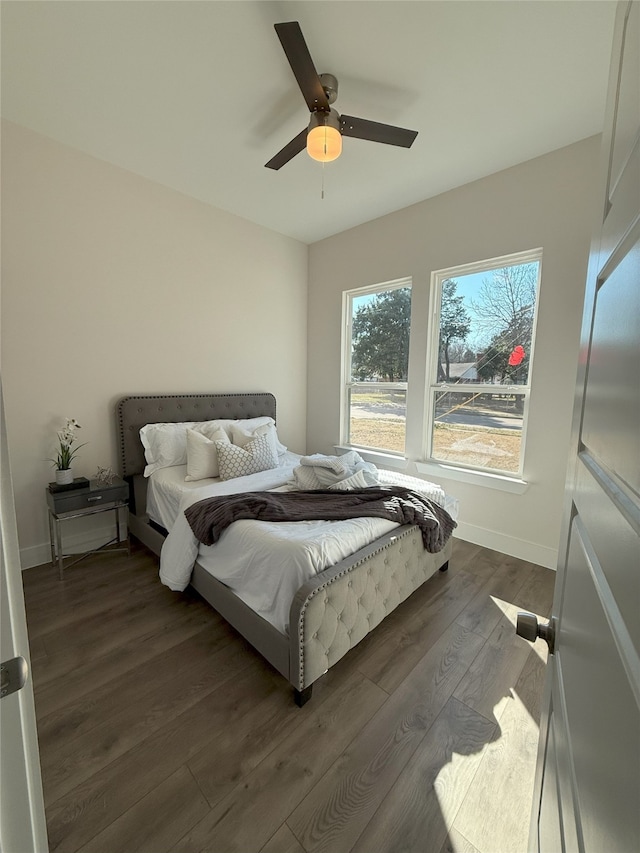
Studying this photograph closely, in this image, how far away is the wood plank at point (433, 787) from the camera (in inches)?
41.7

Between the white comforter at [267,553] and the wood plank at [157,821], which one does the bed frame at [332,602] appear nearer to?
the white comforter at [267,553]

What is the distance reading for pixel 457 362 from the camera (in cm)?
301

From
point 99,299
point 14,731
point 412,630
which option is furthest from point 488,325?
point 14,731

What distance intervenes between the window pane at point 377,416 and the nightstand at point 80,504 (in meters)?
2.35

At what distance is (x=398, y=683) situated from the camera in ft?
5.19

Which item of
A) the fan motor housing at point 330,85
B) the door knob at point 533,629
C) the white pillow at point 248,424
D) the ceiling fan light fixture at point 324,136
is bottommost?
the door knob at point 533,629

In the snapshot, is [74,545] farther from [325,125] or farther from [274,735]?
[325,125]

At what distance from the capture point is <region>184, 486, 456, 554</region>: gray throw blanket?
1858 mm

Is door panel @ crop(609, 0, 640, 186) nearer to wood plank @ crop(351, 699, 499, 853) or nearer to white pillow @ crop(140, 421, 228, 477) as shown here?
wood plank @ crop(351, 699, 499, 853)

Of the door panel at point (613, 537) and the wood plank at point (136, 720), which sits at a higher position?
the door panel at point (613, 537)

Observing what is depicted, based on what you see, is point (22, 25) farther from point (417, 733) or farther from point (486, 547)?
point (486, 547)

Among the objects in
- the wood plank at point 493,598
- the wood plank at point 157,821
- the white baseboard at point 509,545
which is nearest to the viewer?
the wood plank at point 157,821

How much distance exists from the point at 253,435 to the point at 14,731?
2.43 m

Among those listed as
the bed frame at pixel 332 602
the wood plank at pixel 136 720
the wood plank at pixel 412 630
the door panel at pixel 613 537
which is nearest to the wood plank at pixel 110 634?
the bed frame at pixel 332 602
